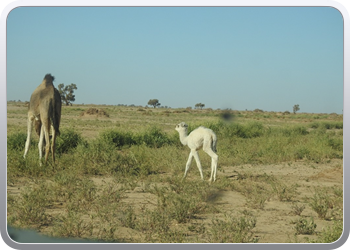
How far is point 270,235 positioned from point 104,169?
6162 millimetres

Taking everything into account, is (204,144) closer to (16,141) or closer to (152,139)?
(16,141)

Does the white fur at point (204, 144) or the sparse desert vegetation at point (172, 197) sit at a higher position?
the white fur at point (204, 144)

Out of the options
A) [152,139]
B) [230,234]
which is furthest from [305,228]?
[152,139]

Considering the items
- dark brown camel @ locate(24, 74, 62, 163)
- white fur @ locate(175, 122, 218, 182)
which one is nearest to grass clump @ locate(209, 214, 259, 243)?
white fur @ locate(175, 122, 218, 182)

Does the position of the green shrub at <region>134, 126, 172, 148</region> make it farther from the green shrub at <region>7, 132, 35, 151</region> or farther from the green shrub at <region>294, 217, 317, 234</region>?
the green shrub at <region>294, 217, 317, 234</region>

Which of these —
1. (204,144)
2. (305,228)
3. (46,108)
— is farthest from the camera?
(46,108)

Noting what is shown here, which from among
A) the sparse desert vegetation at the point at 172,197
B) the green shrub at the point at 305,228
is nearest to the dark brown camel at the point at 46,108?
the sparse desert vegetation at the point at 172,197

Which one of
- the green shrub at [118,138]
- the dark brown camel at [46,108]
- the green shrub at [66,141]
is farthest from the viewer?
the green shrub at [118,138]

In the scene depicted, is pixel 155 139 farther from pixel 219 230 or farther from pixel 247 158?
pixel 219 230

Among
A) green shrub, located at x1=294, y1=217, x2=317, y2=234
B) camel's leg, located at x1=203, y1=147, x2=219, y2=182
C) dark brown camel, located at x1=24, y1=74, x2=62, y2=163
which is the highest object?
dark brown camel, located at x1=24, y1=74, x2=62, y2=163

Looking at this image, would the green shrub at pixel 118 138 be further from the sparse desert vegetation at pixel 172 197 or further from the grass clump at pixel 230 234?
the grass clump at pixel 230 234

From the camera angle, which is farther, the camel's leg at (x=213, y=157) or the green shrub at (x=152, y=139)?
the green shrub at (x=152, y=139)
